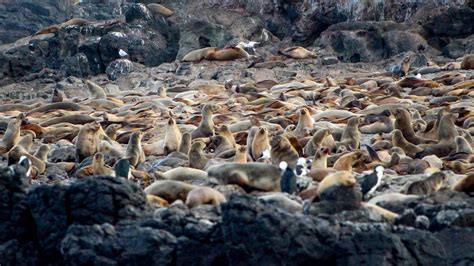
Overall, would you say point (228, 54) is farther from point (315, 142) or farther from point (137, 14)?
point (315, 142)

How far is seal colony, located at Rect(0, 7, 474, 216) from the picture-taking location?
10055 millimetres

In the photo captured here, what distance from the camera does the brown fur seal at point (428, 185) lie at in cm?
985

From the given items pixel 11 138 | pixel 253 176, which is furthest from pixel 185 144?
pixel 253 176

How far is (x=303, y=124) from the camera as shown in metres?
14.6

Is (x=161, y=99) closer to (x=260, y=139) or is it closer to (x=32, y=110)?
(x=32, y=110)

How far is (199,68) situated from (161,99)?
582 cm

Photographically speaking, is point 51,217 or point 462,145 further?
point 462,145

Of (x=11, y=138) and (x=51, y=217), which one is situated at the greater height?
(x=51, y=217)

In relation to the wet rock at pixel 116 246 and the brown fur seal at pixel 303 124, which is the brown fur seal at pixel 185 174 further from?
the brown fur seal at pixel 303 124

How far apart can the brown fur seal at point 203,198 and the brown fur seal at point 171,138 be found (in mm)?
4241

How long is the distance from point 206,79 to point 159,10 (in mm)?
5388

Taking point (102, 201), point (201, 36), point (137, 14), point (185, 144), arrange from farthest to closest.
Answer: point (137, 14) → point (201, 36) → point (185, 144) → point (102, 201)

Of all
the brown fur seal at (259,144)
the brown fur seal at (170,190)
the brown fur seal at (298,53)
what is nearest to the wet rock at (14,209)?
the brown fur seal at (170,190)

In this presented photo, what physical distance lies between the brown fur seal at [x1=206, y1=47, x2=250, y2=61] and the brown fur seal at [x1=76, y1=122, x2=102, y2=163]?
39.4 feet
